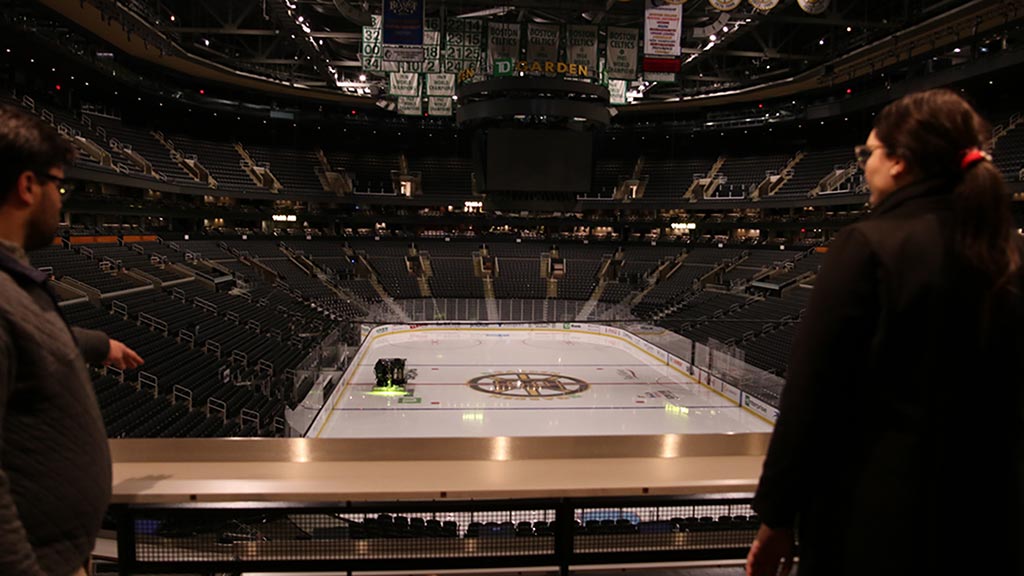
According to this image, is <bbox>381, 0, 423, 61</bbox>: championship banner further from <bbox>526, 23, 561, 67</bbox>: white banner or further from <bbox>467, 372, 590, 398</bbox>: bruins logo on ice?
<bbox>467, 372, 590, 398</bbox>: bruins logo on ice

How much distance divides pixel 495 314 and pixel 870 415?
78.4ft

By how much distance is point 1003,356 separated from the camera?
45.9 inches

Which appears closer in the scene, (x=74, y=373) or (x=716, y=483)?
(x=74, y=373)

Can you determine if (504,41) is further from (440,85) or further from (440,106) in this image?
(440,106)

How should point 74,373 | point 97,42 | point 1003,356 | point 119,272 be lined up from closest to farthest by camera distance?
point 1003,356 → point 74,373 → point 119,272 → point 97,42

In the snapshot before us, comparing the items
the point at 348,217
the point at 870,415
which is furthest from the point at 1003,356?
the point at 348,217

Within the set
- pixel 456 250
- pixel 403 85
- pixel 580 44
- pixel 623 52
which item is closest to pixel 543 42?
pixel 580 44

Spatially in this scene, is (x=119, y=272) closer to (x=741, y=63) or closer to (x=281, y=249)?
(x=281, y=249)

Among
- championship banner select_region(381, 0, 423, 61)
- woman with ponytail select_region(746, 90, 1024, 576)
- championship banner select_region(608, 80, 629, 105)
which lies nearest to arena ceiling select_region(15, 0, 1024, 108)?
championship banner select_region(608, 80, 629, 105)

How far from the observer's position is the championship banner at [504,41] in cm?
1503

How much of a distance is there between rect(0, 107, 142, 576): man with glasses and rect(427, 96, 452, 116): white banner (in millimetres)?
19245

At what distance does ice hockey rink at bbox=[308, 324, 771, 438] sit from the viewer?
13008mm

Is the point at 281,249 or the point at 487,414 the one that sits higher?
the point at 281,249

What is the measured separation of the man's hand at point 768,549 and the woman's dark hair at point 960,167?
718mm
